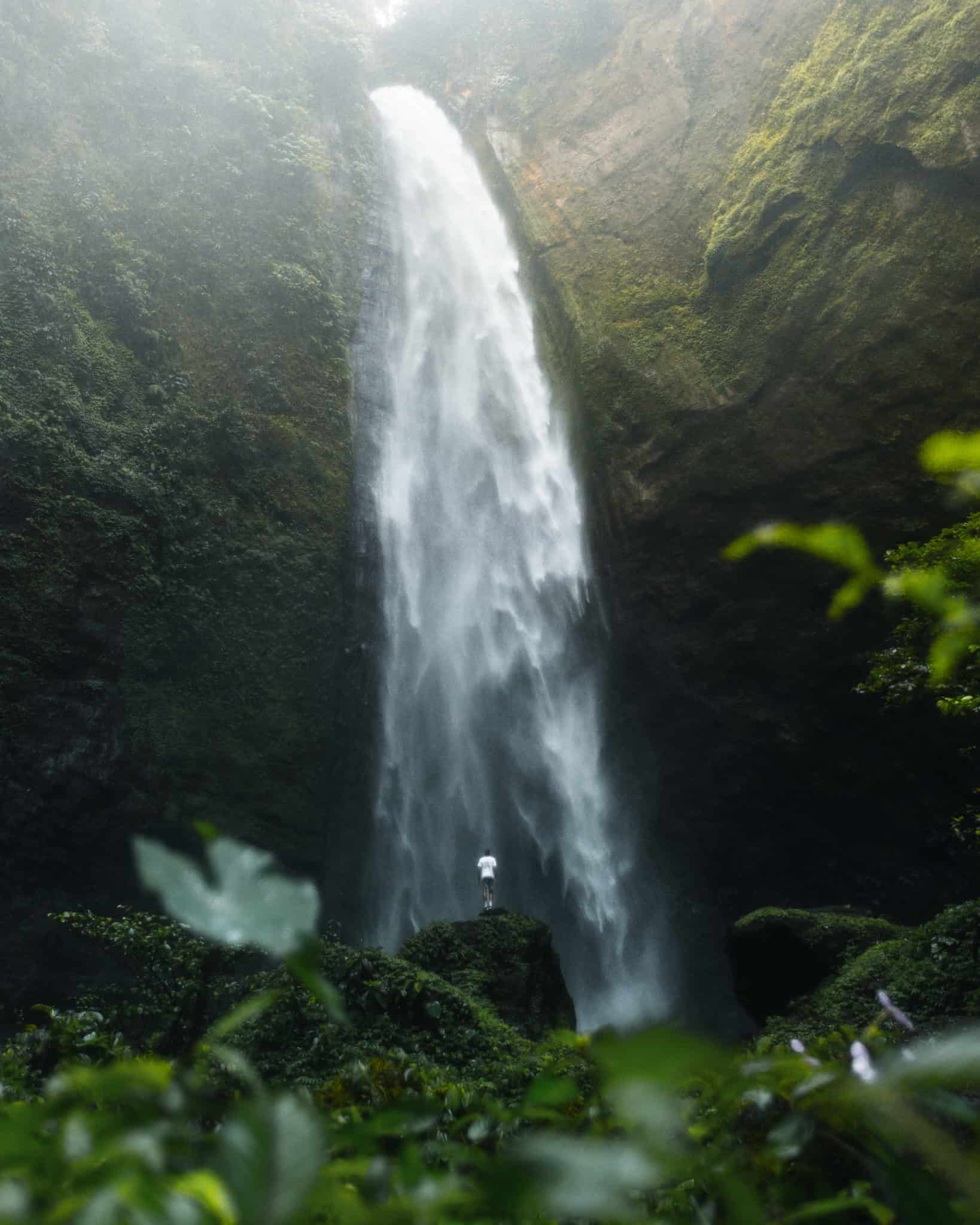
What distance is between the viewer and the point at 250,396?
11656 millimetres

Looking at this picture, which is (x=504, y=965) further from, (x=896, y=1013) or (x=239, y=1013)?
(x=239, y=1013)

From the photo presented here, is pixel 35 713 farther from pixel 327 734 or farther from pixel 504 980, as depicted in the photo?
pixel 504 980

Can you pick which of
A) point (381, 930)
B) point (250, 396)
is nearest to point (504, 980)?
point (381, 930)

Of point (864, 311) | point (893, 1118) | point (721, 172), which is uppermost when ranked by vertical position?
point (721, 172)

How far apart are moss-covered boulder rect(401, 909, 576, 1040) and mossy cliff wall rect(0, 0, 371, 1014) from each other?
3.37 metres

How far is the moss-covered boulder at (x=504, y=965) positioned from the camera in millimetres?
7949

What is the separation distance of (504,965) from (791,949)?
3.61 metres

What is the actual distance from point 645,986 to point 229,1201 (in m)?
13.3

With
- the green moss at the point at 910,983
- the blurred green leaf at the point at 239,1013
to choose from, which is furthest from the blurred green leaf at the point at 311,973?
the green moss at the point at 910,983

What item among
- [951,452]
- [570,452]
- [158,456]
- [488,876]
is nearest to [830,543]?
[951,452]

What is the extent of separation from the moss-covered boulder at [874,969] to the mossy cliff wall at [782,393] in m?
2.87

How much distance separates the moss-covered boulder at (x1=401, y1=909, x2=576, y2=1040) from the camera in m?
7.95

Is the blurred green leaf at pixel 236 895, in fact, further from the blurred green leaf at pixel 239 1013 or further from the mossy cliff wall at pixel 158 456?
the mossy cliff wall at pixel 158 456

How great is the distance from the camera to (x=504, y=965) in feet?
27.5
